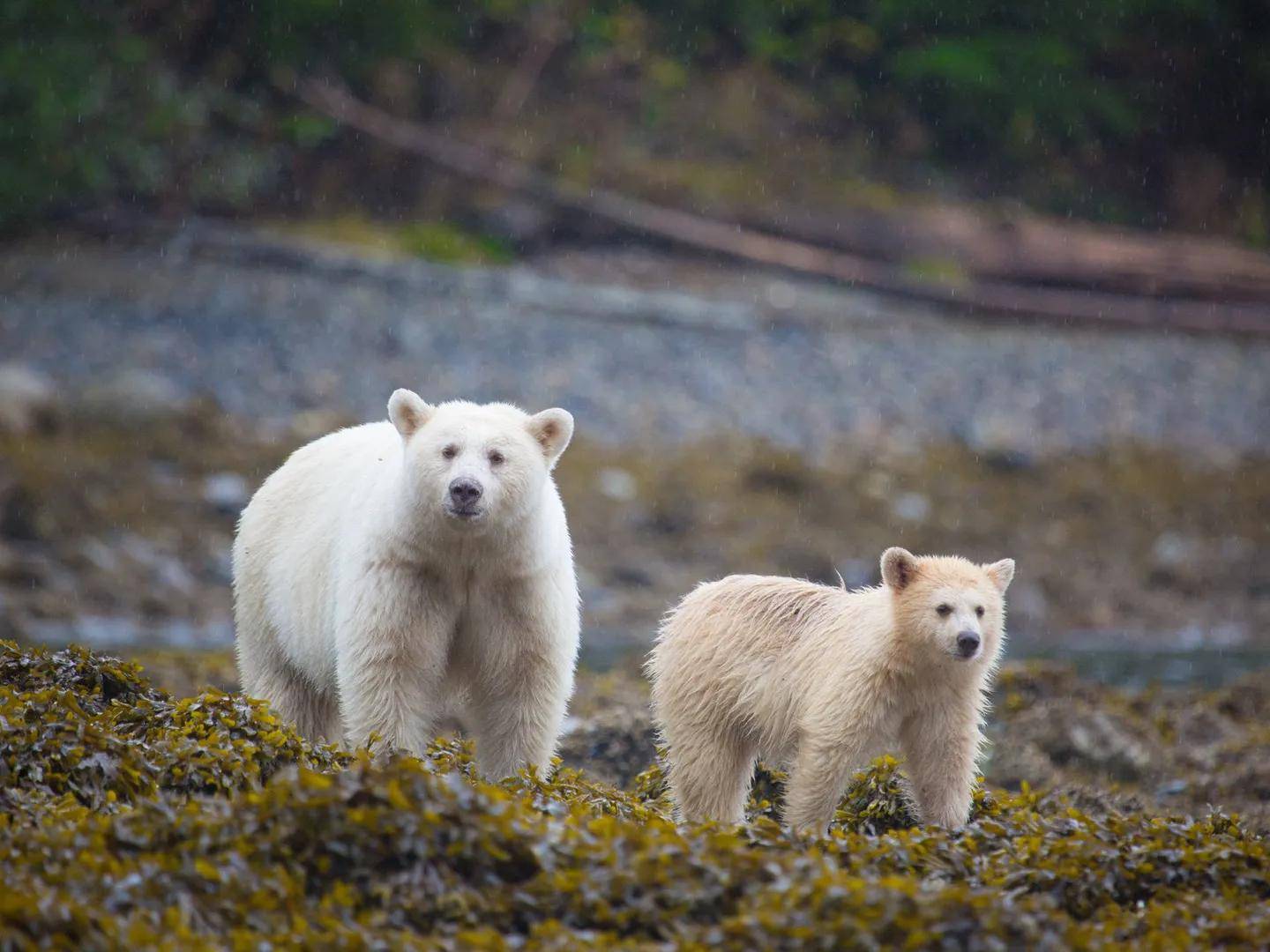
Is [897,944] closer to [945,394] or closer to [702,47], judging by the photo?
[945,394]

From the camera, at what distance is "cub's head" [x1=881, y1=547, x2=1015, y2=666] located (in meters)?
6.05

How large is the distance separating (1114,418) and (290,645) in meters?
14.6

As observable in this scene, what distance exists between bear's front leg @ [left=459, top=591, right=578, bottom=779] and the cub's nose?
514 millimetres

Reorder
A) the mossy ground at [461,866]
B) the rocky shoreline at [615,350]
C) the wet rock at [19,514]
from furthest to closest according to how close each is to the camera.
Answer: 1. the rocky shoreline at [615,350]
2. the wet rock at [19,514]
3. the mossy ground at [461,866]

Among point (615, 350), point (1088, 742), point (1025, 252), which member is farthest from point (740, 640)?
point (1025, 252)

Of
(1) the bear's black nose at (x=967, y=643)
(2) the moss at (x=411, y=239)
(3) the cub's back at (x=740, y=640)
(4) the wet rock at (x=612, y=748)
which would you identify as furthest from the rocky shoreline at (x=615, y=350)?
(1) the bear's black nose at (x=967, y=643)

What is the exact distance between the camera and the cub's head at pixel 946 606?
6.05m

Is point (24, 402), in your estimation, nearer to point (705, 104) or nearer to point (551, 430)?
point (551, 430)

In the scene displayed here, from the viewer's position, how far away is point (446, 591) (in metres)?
6.23

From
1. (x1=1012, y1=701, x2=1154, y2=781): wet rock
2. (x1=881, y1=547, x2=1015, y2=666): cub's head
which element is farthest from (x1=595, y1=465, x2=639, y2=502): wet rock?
(x1=881, y1=547, x2=1015, y2=666): cub's head

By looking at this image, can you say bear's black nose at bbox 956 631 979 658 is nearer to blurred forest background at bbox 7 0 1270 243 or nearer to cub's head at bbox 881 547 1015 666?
cub's head at bbox 881 547 1015 666

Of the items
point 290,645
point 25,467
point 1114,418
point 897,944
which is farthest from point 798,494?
point 897,944

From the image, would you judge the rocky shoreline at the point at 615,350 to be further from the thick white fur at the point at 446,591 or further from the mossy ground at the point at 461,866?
the mossy ground at the point at 461,866

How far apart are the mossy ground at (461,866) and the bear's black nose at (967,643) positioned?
590mm
